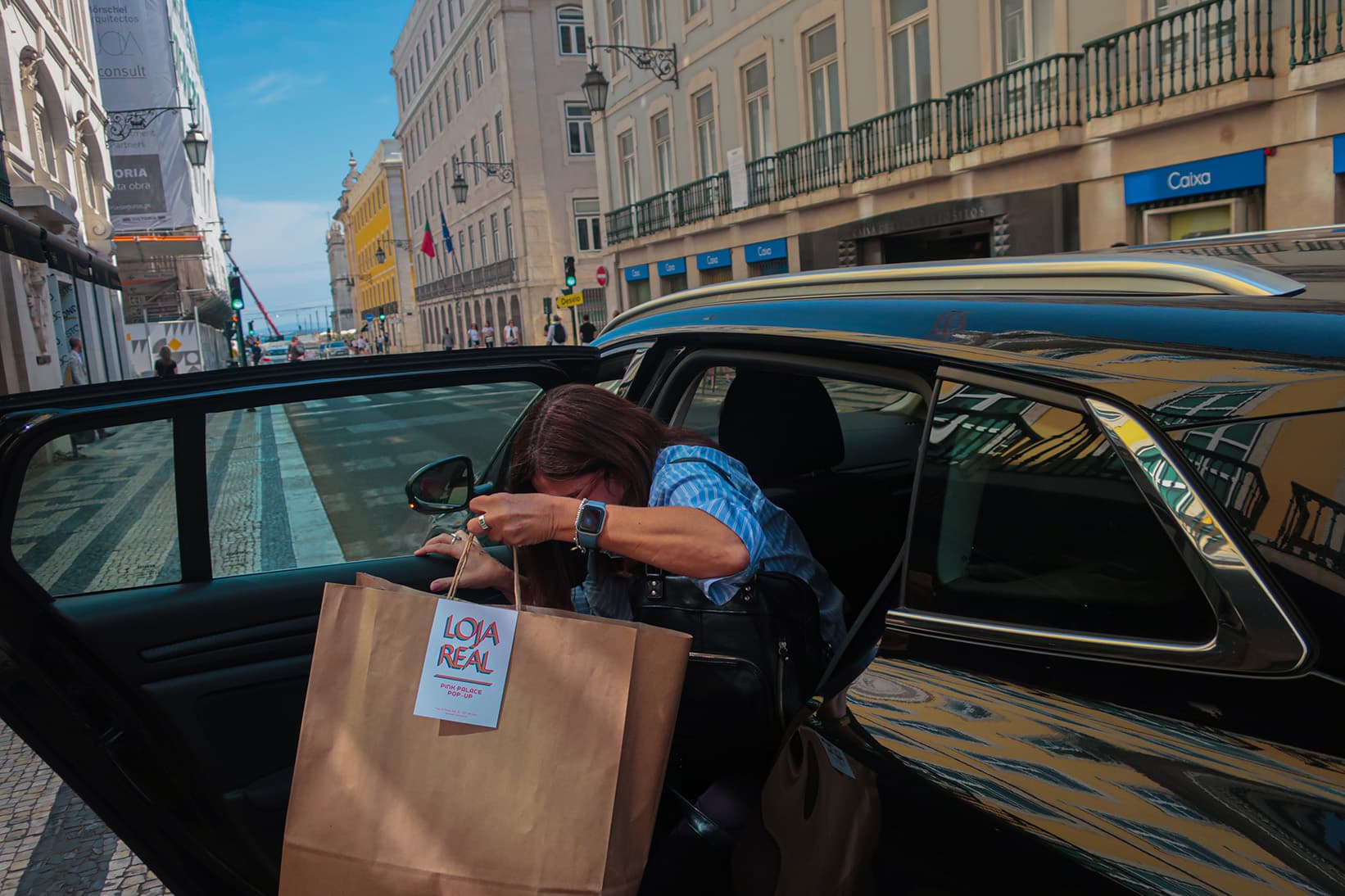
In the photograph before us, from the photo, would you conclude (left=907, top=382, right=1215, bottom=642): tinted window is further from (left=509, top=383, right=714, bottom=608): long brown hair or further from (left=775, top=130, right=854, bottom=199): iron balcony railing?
(left=775, top=130, right=854, bottom=199): iron balcony railing

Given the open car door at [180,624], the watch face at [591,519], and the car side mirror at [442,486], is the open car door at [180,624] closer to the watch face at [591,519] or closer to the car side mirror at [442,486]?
the car side mirror at [442,486]

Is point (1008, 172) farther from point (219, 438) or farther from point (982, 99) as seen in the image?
point (219, 438)

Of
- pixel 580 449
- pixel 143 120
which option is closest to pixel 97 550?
pixel 580 449

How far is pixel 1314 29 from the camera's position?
1074 cm

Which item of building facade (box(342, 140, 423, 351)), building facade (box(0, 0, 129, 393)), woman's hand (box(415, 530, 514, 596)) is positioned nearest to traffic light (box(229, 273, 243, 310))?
building facade (box(0, 0, 129, 393))

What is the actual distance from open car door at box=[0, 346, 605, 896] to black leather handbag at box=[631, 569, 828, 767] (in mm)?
683

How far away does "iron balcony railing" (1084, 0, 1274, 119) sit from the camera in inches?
451

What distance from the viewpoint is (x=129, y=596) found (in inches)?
83.9

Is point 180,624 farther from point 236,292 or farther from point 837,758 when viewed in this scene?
point 236,292

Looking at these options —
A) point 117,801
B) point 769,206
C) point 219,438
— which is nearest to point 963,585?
point 117,801

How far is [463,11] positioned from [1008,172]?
3862cm

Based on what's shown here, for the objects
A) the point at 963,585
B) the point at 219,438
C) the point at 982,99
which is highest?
the point at 982,99

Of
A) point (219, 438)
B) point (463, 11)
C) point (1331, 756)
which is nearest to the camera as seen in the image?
point (1331, 756)

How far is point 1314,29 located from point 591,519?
41.0ft
